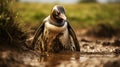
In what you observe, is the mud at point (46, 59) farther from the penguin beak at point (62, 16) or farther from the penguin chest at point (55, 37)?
the penguin beak at point (62, 16)

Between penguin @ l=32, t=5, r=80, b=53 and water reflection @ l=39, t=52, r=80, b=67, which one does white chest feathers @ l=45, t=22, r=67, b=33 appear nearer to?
penguin @ l=32, t=5, r=80, b=53

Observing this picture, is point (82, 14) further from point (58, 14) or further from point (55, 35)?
point (58, 14)

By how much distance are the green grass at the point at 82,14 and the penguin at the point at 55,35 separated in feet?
29.6

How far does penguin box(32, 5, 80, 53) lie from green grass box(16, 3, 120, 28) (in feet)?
29.6

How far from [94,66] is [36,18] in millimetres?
11881

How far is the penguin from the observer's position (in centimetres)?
685

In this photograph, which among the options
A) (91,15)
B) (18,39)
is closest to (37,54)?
(18,39)

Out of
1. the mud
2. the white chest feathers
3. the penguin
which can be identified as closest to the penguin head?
the penguin

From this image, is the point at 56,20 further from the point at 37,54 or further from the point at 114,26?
the point at 114,26

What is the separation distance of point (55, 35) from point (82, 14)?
12.0m

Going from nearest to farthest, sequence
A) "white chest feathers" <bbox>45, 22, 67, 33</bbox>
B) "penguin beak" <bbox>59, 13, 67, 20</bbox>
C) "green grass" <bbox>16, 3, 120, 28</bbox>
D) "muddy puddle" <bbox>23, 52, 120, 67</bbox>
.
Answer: "muddy puddle" <bbox>23, 52, 120, 67</bbox>
"penguin beak" <bbox>59, 13, 67, 20</bbox>
"white chest feathers" <bbox>45, 22, 67, 33</bbox>
"green grass" <bbox>16, 3, 120, 28</bbox>

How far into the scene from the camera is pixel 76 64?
18.4ft

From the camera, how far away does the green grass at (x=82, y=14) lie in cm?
1717

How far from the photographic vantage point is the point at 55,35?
6945 millimetres
